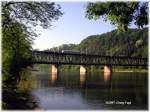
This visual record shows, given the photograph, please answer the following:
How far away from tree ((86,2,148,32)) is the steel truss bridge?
8432cm

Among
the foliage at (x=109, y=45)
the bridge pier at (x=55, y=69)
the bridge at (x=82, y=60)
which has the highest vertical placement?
the foliage at (x=109, y=45)

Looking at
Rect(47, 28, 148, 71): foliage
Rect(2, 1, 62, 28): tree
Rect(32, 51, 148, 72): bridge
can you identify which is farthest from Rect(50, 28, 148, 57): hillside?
Rect(2, 1, 62, 28): tree

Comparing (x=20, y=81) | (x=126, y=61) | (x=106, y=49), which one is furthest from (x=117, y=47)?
(x=20, y=81)

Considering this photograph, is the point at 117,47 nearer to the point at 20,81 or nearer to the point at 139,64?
the point at 139,64

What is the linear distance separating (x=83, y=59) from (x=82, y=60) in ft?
3.30

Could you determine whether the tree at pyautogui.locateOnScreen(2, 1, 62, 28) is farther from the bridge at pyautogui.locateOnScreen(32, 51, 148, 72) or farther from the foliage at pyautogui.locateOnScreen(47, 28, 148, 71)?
the foliage at pyautogui.locateOnScreen(47, 28, 148, 71)

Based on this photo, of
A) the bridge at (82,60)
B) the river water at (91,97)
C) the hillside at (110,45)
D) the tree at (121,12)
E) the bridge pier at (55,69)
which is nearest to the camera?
the tree at (121,12)

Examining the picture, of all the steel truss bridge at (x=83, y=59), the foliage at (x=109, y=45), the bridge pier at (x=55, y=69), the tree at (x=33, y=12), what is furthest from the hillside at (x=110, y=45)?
the tree at (x=33, y=12)

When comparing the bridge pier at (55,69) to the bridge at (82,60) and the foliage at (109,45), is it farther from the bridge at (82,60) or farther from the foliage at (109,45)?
the foliage at (109,45)

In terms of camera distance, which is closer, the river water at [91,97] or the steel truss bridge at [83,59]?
the river water at [91,97]

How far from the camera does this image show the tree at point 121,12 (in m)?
15.7

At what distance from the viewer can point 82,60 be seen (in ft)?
384

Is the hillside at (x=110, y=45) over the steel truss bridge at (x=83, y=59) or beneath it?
over

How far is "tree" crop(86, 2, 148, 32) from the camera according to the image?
51.5 ft
